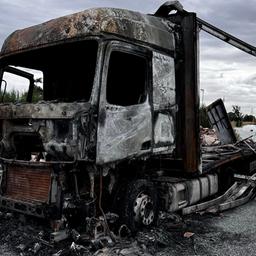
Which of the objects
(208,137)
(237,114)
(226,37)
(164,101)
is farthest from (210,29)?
(237,114)

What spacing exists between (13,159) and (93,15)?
2.05m

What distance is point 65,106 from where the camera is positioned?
493 cm

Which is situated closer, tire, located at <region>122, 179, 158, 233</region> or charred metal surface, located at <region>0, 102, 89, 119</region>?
charred metal surface, located at <region>0, 102, 89, 119</region>

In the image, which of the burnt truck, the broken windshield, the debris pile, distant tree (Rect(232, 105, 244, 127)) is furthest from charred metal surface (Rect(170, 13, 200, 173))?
distant tree (Rect(232, 105, 244, 127))

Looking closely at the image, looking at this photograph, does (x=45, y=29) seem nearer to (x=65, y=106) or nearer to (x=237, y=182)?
(x=65, y=106)

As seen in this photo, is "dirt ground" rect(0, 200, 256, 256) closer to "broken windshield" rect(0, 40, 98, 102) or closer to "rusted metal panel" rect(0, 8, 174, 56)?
"broken windshield" rect(0, 40, 98, 102)

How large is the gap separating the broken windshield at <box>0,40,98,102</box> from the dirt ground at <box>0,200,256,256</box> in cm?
183

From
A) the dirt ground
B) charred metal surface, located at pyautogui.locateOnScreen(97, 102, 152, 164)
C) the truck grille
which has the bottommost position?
the dirt ground

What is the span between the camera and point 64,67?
6238 mm

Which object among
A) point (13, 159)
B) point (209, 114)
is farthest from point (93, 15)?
point (209, 114)

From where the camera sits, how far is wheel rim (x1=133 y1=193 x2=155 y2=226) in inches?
221

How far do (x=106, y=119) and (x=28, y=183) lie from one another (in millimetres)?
1317

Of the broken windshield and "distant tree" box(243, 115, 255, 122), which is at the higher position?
"distant tree" box(243, 115, 255, 122)

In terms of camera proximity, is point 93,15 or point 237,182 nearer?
point 93,15
